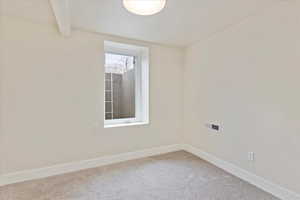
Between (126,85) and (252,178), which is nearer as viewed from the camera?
(252,178)

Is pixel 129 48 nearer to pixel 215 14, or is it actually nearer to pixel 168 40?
pixel 168 40

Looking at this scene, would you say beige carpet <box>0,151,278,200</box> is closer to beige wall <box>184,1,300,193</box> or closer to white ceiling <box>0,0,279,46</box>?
beige wall <box>184,1,300,193</box>

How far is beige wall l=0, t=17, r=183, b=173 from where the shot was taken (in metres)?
2.04

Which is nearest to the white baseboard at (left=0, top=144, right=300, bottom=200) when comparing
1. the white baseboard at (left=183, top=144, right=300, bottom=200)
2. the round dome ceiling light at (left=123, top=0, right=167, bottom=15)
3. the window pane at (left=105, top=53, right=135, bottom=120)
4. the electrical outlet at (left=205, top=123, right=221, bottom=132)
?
the white baseboard at (left=183, top=144, right=300, bottom=200)

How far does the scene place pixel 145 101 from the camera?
3064mm

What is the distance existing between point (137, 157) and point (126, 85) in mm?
1327

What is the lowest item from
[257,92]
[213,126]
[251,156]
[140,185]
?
[140,185]

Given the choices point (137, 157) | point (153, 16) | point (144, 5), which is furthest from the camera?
point (137, 157)

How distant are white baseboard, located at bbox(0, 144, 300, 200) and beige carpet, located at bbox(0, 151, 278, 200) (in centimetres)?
9

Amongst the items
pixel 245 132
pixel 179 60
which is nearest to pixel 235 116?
pixel 245 132

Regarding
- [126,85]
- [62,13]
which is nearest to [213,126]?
[126,85]

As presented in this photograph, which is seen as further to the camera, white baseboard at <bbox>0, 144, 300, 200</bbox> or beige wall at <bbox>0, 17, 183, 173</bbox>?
beige wall at <bbox>0, 17, 183, 173</bbox>

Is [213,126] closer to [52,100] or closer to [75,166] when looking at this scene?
[75,166]

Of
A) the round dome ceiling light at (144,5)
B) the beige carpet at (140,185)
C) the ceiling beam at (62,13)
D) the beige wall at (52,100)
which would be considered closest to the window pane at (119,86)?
the beige wall at (52,100)
